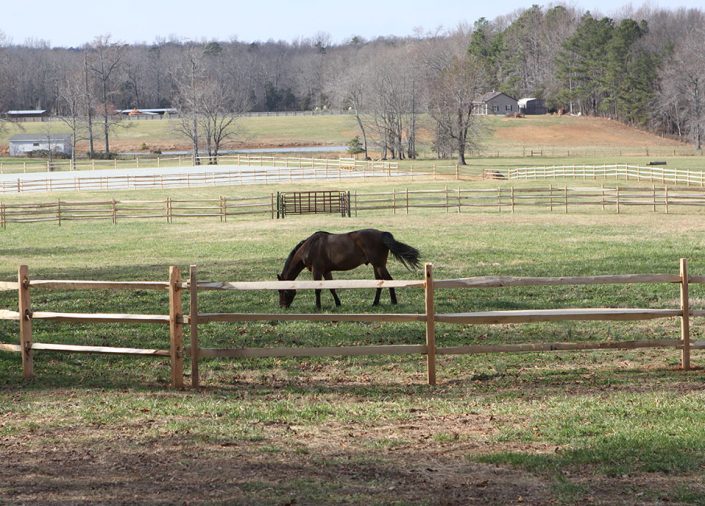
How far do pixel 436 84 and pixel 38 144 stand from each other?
44.3 m

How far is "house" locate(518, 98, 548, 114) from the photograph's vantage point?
466 ft

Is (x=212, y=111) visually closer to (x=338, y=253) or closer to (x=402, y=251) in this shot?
(x=338, y=253)

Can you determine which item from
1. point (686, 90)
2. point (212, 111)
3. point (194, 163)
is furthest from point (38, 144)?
point (686, 90)

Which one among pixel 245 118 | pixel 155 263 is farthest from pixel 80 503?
pixel 245 118

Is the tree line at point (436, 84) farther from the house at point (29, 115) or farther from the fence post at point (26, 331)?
the fence post at point (26, 331)

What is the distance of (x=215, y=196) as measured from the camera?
55250 millimetres

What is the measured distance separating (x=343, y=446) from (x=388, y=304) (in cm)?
832

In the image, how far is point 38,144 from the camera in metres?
107

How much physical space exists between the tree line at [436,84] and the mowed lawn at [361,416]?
238ft

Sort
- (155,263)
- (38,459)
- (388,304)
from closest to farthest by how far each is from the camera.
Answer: (38,459) → (388,304) → (155,263)

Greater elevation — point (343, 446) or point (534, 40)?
point (534, 40)

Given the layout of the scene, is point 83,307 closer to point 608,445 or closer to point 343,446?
point 343,446

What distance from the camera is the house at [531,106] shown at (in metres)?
142

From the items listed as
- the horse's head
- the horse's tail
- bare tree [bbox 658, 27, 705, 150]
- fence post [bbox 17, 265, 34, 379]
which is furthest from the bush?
fence post [bbox 17, 265, 34, 379]
